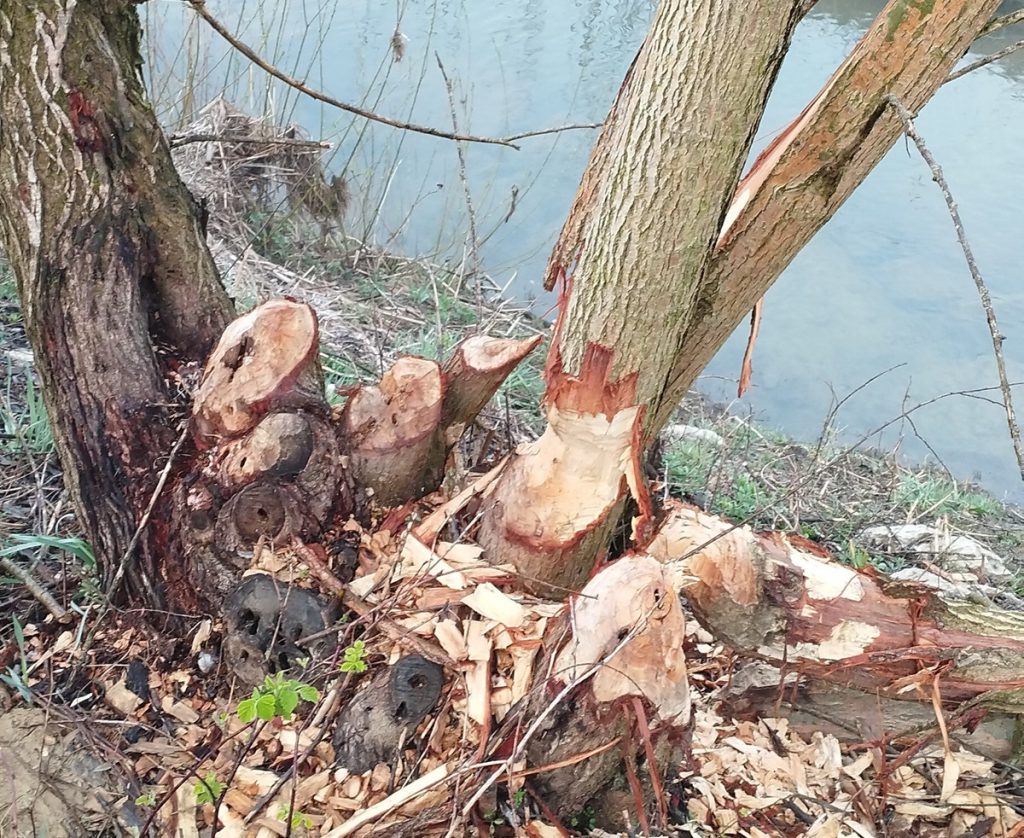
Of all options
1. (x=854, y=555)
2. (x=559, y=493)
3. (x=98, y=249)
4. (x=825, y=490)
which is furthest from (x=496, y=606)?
(x=825, y=490)

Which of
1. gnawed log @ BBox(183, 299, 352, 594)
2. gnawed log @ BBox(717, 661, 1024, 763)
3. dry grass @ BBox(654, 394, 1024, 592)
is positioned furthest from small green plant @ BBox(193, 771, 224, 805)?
dry grass @ BBox(654, 394, 1024, 592)

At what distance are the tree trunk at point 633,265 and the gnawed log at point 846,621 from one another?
170 millimetres

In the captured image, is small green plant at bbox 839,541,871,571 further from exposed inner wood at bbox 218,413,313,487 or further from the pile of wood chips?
exposed inner wood at bbox 218,413,313,487

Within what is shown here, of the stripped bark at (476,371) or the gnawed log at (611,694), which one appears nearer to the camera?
the gnawed log at (611,694)

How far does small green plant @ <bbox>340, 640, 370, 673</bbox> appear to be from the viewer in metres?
1.28

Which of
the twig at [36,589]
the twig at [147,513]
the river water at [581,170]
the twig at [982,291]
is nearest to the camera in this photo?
the twig at [982,291]

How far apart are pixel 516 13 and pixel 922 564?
5115 millimetres

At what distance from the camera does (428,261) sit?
447 centimetres

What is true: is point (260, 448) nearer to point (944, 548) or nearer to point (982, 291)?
point (982, 291)

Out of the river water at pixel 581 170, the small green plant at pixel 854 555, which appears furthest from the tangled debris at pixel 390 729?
the river water at pixel 581 170

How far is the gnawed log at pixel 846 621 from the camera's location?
1.43m

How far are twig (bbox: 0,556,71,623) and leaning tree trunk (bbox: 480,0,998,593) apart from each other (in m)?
0.87

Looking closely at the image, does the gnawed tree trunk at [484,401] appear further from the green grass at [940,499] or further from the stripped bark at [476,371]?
the green grass at [940,499]

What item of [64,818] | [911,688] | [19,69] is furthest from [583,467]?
[19,69]
